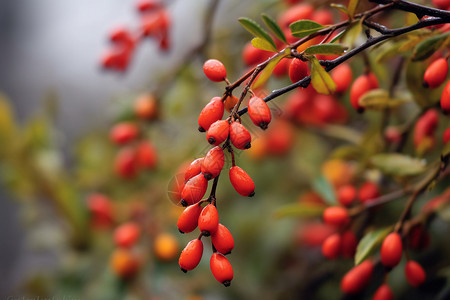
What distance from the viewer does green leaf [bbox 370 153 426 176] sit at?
28.0 inches

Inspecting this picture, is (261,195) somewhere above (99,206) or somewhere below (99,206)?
below

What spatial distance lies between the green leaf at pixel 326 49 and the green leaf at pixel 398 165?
307mm

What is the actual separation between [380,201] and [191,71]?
0.76 meters

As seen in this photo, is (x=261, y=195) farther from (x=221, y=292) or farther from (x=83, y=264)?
(x=83, y=264)

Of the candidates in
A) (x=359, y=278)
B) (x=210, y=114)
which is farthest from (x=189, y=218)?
(x=359, y=278)

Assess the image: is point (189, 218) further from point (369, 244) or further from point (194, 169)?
point (369, 244)

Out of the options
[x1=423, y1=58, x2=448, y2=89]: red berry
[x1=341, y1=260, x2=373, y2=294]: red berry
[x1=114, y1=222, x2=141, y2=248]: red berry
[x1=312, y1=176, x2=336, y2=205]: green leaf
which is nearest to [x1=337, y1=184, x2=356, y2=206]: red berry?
[x1=312, y1=176, x2=336, y2=205]: green leaf

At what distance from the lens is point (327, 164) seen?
120 cm

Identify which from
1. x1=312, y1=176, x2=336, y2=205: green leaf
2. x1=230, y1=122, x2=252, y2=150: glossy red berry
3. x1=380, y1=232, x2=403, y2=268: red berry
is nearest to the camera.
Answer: x1=230, y1=122, x2=252, y2=150: glossy red berry

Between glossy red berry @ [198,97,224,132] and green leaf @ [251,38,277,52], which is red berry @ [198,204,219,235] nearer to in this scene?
glossy red berry @ [198,97,224,132]

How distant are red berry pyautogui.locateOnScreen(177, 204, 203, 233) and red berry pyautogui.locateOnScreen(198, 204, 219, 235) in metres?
0.02

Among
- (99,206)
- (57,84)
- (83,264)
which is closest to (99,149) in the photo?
(99,206)

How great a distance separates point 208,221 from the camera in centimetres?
51

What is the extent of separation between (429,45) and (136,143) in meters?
0.87
